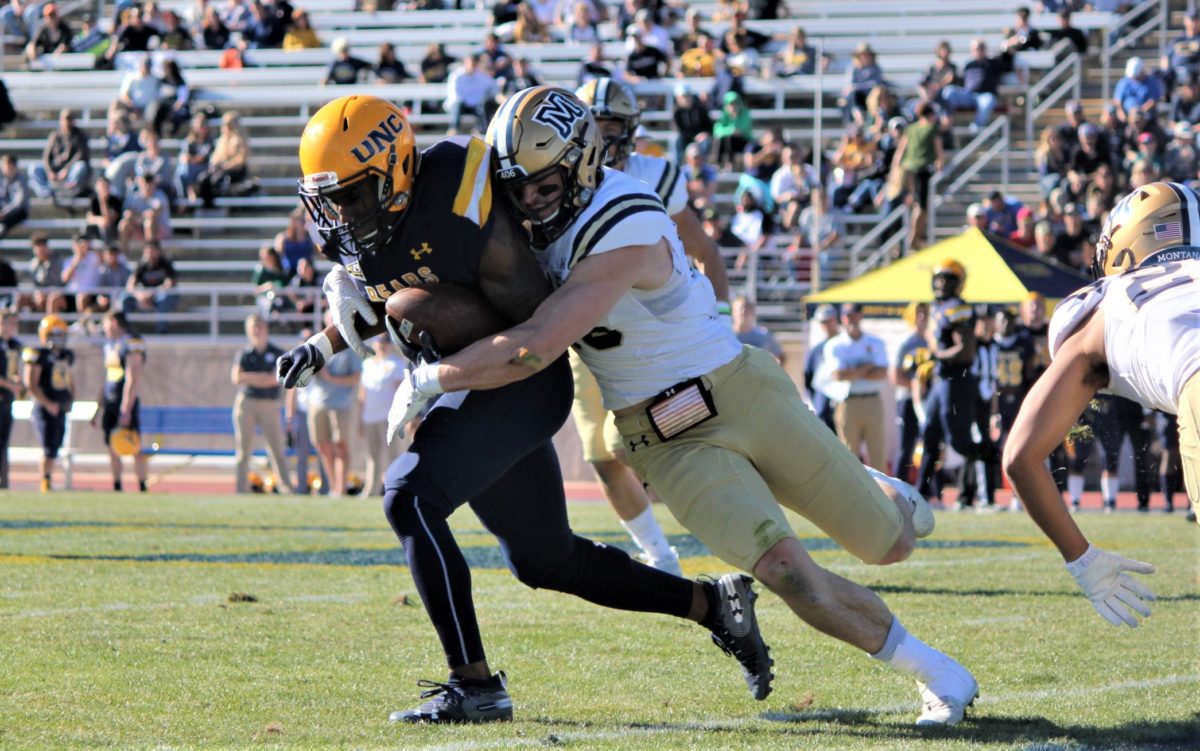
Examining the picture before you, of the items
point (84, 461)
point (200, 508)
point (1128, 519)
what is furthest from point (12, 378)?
point (1128, 519)

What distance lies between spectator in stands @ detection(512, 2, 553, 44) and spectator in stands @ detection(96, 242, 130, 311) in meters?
6.13

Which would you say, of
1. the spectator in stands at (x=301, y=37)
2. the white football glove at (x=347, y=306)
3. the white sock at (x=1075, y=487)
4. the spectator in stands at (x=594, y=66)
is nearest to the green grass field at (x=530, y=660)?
the white football glove at (x=347, y=306)

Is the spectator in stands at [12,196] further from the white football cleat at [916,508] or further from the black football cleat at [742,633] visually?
the white football cleat at [916,508]

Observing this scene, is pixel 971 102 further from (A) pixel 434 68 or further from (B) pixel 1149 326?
(B) pixel 1149 326

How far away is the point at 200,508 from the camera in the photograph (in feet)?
38.8

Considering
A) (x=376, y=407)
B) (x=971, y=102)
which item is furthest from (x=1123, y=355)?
(x=971, y=102)

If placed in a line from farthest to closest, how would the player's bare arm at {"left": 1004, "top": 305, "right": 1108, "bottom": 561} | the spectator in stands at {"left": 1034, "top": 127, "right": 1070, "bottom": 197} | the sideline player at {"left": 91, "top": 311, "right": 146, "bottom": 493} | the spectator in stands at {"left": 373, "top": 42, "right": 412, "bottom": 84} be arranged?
the spectator in stands at {"left": 373, "top": 42, "right": 412, "bottom": 84}
the spectator in stands at {"left": 1034, "top": 127, "right": 1070, "bottom": 197}
the sideline player at {"left": 91, "top": 311, "right": 146, "bottom": 493}
the player's bare arm at {"left": 1004, "top": 305, "right": 1108, "bottom": 561}

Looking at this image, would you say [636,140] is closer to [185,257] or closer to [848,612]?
[848,612]

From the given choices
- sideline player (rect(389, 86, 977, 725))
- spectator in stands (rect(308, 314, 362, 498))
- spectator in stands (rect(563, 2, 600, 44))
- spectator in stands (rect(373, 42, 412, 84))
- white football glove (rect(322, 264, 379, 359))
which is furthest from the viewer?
spectator in stands (rect(563, 2, 600, 44))

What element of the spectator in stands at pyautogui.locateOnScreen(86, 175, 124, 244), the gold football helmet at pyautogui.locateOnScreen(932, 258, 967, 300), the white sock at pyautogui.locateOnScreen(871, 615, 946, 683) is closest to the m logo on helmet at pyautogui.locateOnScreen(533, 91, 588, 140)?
the white sock at pyautogui.locateOnScreen(871, 615, 946, 683)

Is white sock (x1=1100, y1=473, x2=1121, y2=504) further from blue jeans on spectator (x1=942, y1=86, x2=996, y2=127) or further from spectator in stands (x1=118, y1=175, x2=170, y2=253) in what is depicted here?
spectator in stands (x1=118, y1=175, x2=170, y2=253)

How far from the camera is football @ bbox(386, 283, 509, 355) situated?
418 cm

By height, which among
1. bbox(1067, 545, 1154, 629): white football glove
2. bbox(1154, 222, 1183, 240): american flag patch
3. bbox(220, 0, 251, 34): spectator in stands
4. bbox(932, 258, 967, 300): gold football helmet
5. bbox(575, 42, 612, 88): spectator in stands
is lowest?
bbox(932, 258, 967, 300): gold football helmet

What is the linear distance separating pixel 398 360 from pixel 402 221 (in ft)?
35.0
